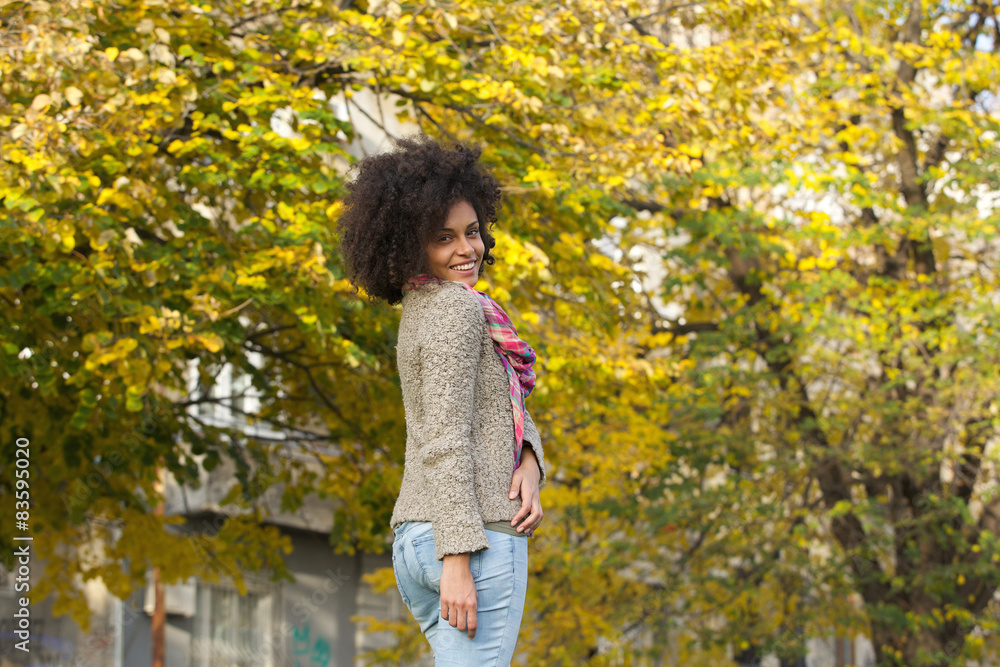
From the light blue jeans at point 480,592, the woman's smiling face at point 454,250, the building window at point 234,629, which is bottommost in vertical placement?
the building window at point 234,629

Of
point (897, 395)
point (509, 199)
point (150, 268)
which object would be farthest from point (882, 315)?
point (150, 268)

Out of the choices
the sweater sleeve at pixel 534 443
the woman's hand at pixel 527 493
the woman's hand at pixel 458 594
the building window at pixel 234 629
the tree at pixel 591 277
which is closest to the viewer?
the woman's hand at pixel 458 594

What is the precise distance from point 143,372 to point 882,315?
22.8 feet

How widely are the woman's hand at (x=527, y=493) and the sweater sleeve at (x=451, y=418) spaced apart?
0.41 ft

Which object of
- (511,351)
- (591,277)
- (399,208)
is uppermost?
(591,277)

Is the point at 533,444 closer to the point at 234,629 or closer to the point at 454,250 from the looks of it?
the point at 454,250

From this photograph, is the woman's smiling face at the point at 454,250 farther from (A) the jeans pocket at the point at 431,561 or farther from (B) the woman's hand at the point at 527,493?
(A) the jeans pocket at the point at 431,561

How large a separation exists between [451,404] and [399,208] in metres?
0.57

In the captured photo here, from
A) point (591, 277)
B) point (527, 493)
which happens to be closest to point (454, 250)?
point (527, 493)

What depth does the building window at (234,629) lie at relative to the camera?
41.0ft

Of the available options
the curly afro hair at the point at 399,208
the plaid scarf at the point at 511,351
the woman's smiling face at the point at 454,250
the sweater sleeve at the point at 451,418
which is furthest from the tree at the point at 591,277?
the sweater sleeve at the point at 451,418

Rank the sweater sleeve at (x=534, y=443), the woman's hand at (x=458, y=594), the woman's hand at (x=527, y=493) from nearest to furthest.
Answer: the woman's hand at (x=458, y=594), the woman's hand at (x=527, y=493), the sweater sleeve at (x=534, y=443)

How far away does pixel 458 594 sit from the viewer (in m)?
2.47

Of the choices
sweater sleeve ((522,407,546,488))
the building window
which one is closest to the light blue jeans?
sweater sleeve ((522,407,546,488))
